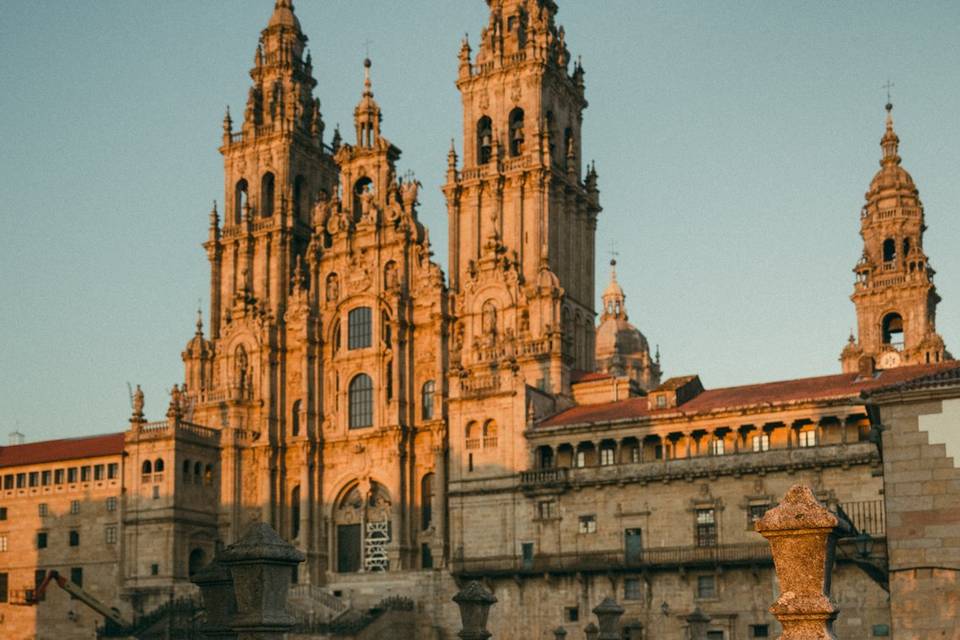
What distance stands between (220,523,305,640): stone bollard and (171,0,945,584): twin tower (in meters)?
52.2

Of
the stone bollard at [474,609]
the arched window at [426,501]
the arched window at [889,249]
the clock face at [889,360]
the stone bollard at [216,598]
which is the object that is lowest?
the stone bollard at [474,609]

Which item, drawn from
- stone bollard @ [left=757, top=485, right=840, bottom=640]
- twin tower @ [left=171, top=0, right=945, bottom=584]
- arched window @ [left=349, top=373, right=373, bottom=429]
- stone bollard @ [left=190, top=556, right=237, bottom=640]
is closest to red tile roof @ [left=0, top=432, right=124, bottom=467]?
twin tower @ [left=171, top=0, right=945, bottom=584]

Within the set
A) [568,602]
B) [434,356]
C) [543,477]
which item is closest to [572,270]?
[434,356]

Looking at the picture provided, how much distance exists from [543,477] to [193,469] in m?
23.7

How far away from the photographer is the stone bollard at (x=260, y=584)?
18.1m

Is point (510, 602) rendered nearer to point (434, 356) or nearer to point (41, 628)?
point (434, 356)

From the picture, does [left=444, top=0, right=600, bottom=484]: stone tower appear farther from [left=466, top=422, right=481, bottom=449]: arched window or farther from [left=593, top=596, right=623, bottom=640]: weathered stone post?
[left=593, top=596, right=623, bottom=640]: weathered stone post

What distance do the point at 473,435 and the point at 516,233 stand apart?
41.1 ft

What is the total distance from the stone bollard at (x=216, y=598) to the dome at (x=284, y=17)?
74.8 metres

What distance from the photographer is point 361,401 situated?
266 feet

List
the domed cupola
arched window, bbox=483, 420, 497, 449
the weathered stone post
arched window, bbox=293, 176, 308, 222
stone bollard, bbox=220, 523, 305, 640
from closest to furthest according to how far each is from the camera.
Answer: stone bollard, bbox=220, 523, 305, 640
the weathered stone post
arched window, bbox=483, 420, 497, 449
arched window, bbox=293, 176, 308, 222
the domed cupola

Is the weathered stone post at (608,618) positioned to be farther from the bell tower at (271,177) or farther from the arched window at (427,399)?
the bell tower at (271,177)

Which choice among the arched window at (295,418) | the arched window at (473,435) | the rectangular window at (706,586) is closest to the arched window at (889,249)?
the arched window at (473,435)

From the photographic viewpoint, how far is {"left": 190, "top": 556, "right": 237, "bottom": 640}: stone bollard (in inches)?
806
